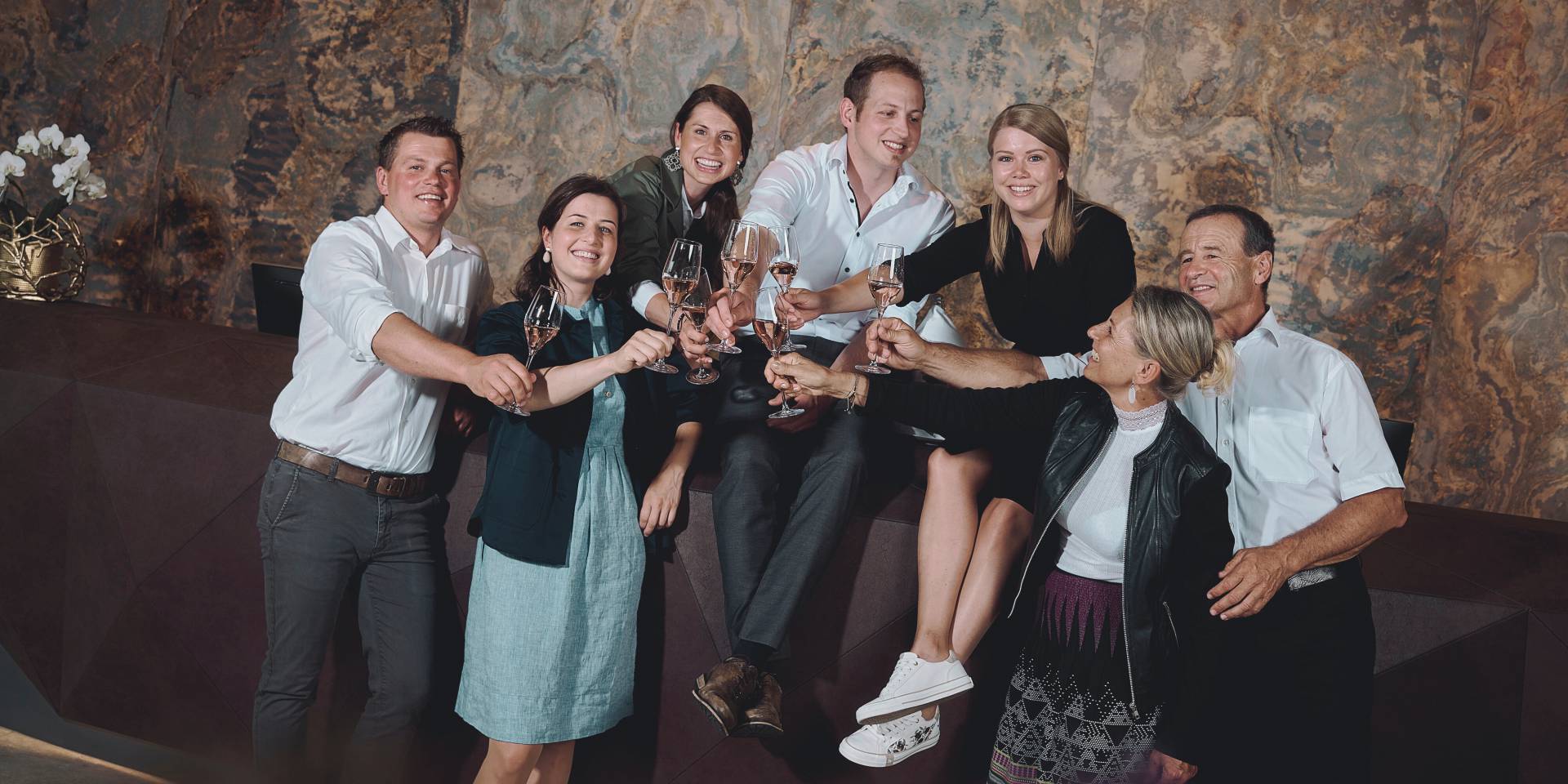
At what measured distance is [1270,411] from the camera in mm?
2258

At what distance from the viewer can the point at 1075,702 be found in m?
2.07

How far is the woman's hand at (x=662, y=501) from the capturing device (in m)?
2.40

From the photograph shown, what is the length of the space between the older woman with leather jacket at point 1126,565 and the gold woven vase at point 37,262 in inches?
117

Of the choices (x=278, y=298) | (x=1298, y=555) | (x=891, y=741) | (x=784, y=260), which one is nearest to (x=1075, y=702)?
(x=891, y=741)

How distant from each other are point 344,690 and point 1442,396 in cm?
414

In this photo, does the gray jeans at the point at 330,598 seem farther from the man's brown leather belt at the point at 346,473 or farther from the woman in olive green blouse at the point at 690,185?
the woman in olive green blouse at the point at 690,185

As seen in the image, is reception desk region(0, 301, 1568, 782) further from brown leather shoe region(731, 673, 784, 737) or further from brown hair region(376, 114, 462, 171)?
brown hair region(376, 114, 462, 171)

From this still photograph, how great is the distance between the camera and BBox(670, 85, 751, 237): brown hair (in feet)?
9.76

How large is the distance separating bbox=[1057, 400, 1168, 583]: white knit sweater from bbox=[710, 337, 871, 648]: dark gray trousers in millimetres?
532

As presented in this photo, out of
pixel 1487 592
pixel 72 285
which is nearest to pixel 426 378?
pixel 72 285

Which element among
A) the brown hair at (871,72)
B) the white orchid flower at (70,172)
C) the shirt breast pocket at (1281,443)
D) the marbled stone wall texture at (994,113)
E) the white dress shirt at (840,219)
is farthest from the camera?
the marbled stone wall texture at (994,113)

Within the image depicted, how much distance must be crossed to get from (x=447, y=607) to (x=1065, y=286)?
1794 mm

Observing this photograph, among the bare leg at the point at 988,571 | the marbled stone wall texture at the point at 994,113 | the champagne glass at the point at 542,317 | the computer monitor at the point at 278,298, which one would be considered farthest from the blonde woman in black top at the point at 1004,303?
the computer monitor at the point at 278,298

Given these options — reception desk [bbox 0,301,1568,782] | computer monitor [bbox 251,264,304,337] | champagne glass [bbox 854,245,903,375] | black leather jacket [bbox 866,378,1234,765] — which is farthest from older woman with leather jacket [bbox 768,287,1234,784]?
computer monitor [bbox 251,264,304,337]
